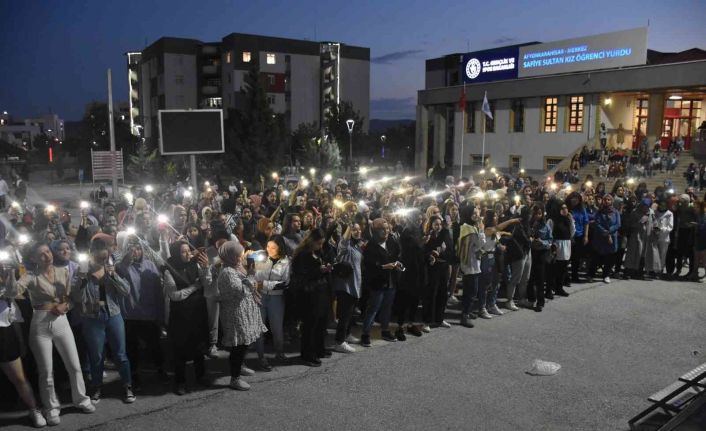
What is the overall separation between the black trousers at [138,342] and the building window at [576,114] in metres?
34.2

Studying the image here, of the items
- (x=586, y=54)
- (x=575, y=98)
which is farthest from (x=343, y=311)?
(x=586, y=54)

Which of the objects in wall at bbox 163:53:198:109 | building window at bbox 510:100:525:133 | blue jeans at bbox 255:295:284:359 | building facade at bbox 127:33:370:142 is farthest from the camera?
wall at bbox 163:53:198:109

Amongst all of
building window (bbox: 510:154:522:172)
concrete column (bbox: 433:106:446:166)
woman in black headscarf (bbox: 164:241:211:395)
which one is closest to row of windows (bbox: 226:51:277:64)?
concrete column (bbox: 433:106:446:166)

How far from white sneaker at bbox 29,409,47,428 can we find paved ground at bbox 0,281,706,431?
18 centimetres

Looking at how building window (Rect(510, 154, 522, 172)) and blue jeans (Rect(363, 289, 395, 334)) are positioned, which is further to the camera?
building window (Rect(510, 154, 522, 172))

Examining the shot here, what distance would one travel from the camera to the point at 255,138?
33469mm

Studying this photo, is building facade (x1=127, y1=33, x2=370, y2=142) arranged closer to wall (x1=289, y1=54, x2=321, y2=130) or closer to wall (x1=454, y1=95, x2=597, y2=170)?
wall (x1=289, y1=54, x2=321, y2=130)

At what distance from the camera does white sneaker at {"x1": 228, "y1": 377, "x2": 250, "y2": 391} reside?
620 centimetres

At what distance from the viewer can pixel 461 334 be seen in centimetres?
820

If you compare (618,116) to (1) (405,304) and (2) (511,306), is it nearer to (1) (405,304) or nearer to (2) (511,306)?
(2) (511,306)

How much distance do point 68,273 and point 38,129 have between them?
18708 centimetres

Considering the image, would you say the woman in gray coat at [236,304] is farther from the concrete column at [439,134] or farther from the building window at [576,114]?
the concrete column at [439,134]

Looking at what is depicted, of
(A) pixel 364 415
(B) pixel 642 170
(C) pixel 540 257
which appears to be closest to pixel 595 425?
(A) pixel 364 415

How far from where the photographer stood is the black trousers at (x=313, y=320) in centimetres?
685
